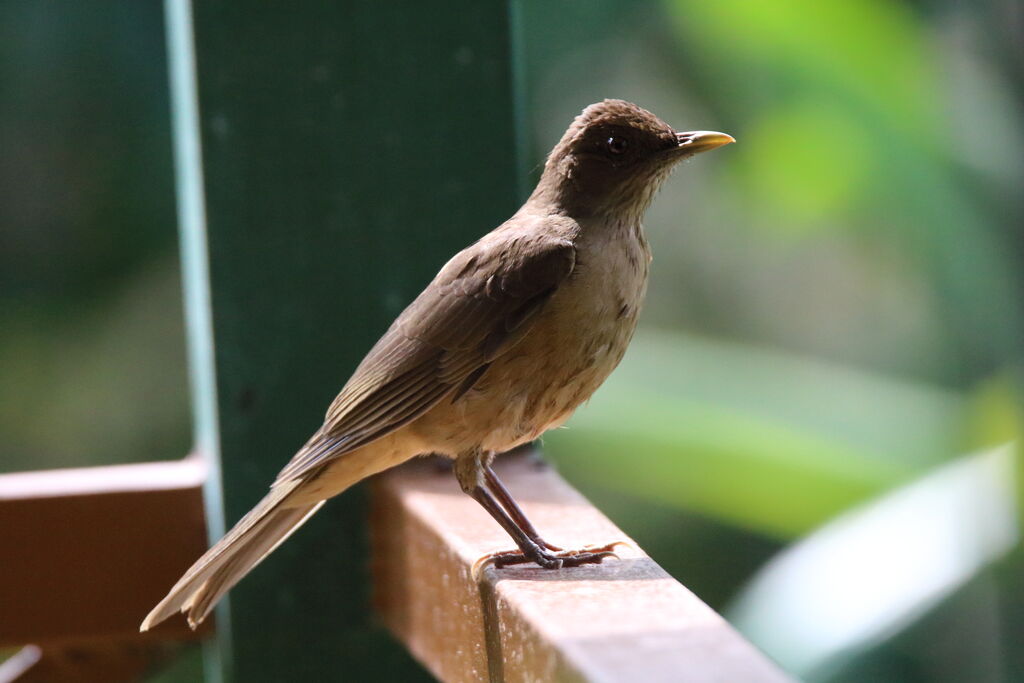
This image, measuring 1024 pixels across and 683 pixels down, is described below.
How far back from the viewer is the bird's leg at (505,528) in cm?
250

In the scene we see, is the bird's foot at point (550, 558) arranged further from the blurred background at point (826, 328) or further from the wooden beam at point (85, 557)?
the blurred background at point (826, 328)

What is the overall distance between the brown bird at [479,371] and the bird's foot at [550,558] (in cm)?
20

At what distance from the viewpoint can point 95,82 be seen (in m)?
7.25

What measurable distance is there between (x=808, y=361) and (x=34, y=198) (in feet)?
13.6

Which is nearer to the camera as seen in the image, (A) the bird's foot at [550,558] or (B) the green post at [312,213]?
(A) the bird's foot at [550,558]

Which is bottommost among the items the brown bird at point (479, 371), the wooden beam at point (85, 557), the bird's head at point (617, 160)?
the wooden beam at point (85, 557)

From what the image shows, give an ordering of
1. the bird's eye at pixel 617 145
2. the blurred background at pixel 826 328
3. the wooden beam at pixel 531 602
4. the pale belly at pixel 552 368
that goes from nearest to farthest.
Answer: the wooden beam at pixel 531 602 < the pale belly at pixel 552 368 < the bird's eye at pixel 617 145 < the blurred background at pixel 826 328

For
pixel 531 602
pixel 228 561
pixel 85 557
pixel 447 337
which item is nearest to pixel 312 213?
pixel 447 337

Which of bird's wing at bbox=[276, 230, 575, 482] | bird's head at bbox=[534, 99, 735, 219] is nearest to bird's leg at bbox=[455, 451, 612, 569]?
bird's wing at bbox=[276, 230, 575, 482]

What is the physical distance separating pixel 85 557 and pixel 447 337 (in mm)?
963

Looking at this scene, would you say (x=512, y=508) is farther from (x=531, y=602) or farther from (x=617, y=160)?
(x=617, y=160)

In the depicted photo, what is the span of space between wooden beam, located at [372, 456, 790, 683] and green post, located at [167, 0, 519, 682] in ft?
0.78

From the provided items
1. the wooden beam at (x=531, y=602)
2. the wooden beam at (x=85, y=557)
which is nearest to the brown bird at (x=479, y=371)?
the wooden beam at (x=531, y=602)

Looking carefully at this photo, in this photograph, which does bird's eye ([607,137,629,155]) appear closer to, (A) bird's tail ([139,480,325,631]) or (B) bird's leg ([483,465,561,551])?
(B) bird's leg ([483,465,561,551])
